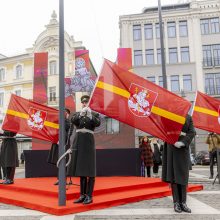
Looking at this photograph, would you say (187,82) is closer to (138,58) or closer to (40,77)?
(138,58)

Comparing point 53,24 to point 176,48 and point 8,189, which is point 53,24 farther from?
point 8,189

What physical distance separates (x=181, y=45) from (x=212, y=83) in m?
5.63

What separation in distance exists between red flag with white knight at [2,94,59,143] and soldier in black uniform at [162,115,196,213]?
366 centimetres

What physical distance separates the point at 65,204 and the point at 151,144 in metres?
7.66

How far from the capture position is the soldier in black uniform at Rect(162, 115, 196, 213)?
5.45m

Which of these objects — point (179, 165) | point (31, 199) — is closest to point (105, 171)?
point (31, 199)

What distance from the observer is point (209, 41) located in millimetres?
35531

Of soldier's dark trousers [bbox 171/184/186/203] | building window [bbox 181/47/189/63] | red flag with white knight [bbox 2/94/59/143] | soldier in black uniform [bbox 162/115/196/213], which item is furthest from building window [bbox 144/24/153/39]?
soldier's dark trousers [bbox 171/184/186/203]

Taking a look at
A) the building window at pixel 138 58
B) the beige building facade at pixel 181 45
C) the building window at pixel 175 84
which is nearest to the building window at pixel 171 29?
the beige building facade at pixel 181 45

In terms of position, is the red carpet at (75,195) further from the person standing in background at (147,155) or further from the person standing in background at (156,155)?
the person standing in background at (156,155)

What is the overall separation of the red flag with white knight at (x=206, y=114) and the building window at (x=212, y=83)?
26.4 meters

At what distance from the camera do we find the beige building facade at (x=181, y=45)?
35000mm

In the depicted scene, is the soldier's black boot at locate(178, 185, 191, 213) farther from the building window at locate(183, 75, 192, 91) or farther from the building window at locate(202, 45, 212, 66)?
the building window at locate(202, 45, 212, 66)

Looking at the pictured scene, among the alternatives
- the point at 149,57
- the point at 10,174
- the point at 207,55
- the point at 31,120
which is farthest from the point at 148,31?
the point at 10,174
